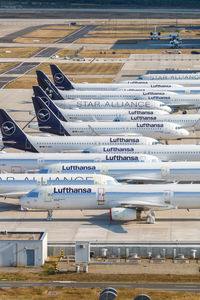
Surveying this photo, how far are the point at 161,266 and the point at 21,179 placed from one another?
2432cm

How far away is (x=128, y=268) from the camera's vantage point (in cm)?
6581

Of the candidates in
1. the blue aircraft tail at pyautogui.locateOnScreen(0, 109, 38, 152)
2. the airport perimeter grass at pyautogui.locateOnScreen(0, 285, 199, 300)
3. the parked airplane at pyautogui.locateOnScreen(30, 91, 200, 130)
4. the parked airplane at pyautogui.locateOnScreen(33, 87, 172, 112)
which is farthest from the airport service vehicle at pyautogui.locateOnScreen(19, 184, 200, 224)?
the parked airplane at pyautogui.locateOnScreen(33, 87, 172, 112)

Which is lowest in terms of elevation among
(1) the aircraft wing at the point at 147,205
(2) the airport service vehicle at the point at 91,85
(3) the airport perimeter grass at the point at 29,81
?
(1) the aircraft wing at the point at 147,205

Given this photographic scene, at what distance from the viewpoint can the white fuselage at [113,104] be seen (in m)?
128

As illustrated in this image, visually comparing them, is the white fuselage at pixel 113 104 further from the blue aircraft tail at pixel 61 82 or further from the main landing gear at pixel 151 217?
the main landing gear at pixel 151 217

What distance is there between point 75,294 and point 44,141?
1786 inches

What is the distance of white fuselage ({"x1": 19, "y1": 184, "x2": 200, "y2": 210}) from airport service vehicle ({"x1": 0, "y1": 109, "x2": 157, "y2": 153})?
23.3 metres

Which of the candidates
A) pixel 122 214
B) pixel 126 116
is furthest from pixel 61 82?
pixel 122 214

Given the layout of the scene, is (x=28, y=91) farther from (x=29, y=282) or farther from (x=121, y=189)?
(x=29, y=282)

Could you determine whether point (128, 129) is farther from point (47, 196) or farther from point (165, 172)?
point (47, 196)

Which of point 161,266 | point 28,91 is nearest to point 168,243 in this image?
point 161,266

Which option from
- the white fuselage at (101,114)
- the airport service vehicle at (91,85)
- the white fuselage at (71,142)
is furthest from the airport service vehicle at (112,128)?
the airport service vehicle at (91,85)

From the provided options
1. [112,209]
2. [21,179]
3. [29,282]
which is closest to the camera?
[29,282]

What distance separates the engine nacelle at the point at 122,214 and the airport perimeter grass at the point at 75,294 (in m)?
17.8
